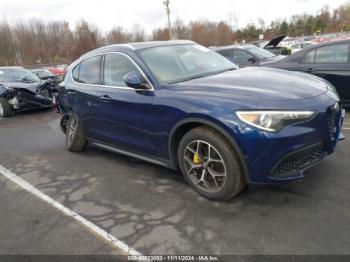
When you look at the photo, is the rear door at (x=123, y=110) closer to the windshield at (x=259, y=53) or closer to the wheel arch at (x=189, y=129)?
the wheel arch at (x=189, y=129)

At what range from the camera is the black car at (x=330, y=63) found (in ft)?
20.8

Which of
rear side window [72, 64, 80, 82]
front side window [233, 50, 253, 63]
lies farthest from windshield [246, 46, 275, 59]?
rear side window [72, 64, 80, 82]

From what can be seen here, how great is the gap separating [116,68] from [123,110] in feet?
2.16

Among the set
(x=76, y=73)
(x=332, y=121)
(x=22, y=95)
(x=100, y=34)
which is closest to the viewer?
(x=332, y=121)

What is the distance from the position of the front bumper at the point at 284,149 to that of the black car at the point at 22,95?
27.2ft

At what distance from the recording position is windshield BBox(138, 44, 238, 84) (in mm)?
4102

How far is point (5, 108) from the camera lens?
33.2 feet

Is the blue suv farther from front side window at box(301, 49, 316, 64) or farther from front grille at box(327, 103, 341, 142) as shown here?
front side window at box(301, 49, 316, 64)

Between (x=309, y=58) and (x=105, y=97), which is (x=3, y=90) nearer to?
(x=105, y=97)

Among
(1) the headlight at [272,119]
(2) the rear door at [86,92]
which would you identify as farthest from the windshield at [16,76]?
(1) the headlight at [272,119]

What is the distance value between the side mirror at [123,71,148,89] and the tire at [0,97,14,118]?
24.8 ft

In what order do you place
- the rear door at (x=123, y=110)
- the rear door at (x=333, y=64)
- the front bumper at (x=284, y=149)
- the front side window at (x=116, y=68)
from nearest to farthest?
the front bumper at (x=284, y=149) → the rear door at (x=123, y=110) → the front side window at (x=116, y=68) → the rear door at (x=333, y=64)

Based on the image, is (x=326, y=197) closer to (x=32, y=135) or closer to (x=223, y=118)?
(x=223, y=118)

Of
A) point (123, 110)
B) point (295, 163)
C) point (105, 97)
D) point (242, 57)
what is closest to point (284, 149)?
point (295, 163)
